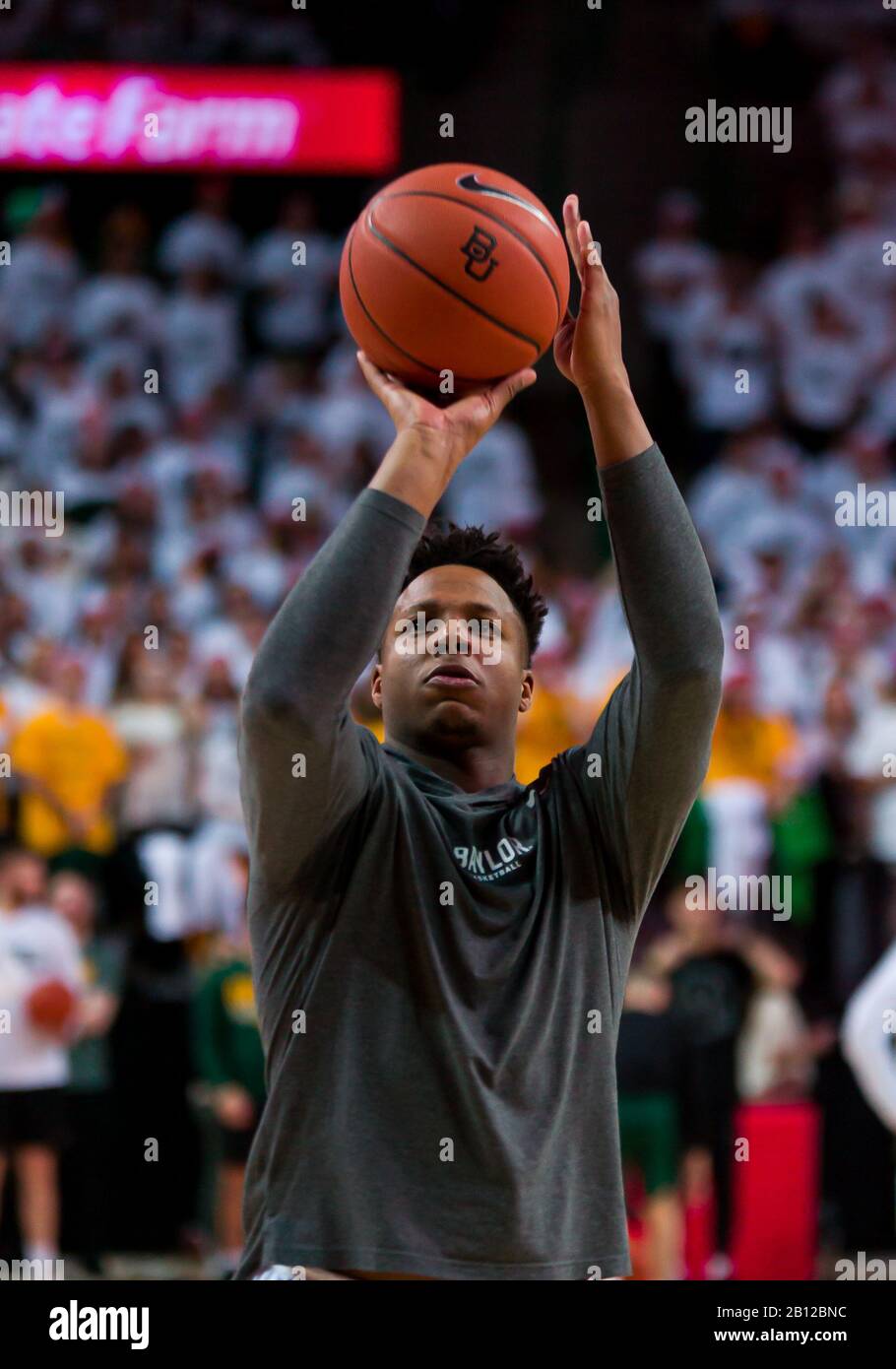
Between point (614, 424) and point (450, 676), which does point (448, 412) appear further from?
point (450, 676)

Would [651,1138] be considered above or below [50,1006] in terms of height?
below

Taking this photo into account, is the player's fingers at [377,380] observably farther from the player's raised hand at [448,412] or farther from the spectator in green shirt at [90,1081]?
the spectator in green shirt at [90,1081]

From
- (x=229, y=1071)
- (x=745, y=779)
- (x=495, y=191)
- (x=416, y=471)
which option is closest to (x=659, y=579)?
(x=416, y=471)

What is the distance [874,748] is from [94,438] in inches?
175

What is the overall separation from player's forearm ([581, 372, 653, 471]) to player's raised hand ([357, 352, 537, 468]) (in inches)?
5.0

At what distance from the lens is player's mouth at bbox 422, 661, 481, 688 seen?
257 cm

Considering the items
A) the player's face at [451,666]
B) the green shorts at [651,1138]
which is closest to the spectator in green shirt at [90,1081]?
the green shorts at [651,1138]

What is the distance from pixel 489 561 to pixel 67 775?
177 inches

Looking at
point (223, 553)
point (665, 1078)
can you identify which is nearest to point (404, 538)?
point (665, 1078)

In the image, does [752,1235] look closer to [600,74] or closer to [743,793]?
[743,793]

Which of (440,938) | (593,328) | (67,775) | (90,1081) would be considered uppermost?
(67,775)

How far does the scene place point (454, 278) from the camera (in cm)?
280
